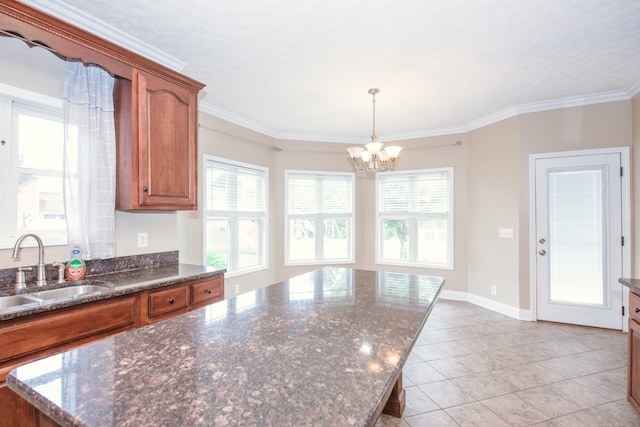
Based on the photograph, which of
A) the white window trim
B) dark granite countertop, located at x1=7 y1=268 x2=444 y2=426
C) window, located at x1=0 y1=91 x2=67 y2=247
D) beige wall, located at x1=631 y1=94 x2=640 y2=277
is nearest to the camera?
dark granite countertop, located at x1=7 y1=268 x2=444 y2=426

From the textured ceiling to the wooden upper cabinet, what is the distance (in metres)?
0.41

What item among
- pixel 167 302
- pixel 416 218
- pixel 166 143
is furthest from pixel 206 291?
pixel 416 218

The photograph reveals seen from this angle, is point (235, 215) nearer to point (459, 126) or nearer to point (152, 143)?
point (152, 143)

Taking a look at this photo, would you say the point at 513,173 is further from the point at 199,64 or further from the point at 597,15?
the point at 199,64

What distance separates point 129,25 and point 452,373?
3.60 m

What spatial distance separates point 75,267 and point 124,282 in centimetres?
35

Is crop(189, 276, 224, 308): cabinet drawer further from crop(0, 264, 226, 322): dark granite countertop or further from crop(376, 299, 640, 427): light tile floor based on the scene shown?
crop(376, 299, 640, 427): light tile floor

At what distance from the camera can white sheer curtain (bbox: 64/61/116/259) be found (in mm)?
2096

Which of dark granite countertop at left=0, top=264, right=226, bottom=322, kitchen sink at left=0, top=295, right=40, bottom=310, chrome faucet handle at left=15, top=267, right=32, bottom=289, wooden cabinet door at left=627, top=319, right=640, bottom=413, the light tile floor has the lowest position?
the light tile floor

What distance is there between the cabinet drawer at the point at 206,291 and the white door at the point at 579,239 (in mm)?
3611

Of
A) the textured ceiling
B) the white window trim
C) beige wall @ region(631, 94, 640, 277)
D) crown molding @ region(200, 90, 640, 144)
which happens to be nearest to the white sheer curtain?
the textured ceiling

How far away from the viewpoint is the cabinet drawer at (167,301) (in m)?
2.01

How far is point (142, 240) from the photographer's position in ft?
8.41

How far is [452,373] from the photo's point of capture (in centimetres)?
257
